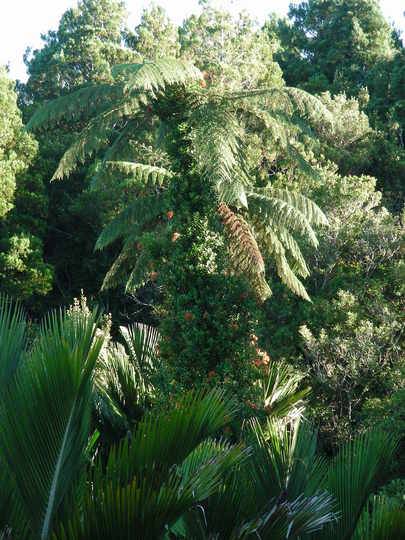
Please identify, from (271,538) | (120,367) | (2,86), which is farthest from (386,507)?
(2,86)

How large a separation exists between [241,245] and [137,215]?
2.38 m

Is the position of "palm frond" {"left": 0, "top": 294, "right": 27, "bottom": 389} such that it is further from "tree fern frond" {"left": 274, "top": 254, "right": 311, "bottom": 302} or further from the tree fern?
"tree fern frond" {"left": 274, "top": 254, "right": 311, "bottom": 302}

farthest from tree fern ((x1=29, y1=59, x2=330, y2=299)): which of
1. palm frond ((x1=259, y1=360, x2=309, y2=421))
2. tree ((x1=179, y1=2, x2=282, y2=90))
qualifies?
tree ((x1=179, y1=2, x2=282, y2=90))

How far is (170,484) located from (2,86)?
19397 millimetres

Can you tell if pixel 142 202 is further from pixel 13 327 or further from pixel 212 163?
pixel 13 327

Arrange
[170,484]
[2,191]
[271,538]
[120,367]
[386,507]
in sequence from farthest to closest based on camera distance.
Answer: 1. [2,191]
2. [120,367]
3. [386,507]
4. [271,538]
5. [170,484]

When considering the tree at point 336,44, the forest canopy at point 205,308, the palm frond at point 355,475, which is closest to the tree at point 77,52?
the forest canopy at point 205,308

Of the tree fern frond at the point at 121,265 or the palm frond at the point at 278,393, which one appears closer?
the palm frond at the point at 278,393

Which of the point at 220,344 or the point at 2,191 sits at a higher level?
the point at 2,191

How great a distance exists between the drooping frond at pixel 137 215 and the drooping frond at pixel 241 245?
1571 mm

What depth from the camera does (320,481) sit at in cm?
389

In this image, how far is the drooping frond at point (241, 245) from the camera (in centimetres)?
968

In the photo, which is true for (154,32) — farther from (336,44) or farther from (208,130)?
(208,130)

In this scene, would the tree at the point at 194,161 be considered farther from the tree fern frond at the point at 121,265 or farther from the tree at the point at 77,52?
the tree at the point at 77,52
